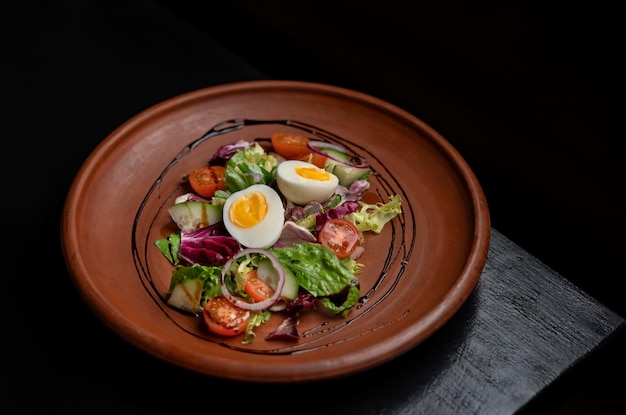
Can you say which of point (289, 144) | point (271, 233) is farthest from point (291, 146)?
point (271, 233)

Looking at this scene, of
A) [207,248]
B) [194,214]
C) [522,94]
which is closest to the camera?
[207,248]

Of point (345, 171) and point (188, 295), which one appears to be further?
point (345, 171)

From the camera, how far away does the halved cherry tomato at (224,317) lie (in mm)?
2150

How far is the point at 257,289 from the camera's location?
2.28m

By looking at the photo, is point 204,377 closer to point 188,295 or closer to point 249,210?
point 188,295

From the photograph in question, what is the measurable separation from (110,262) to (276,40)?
6.96 ft

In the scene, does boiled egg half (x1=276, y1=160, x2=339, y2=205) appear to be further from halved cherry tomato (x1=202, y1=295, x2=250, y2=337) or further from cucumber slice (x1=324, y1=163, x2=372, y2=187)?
halved cherry tomato (x1=202, y1=295, x2=250, y2=337)

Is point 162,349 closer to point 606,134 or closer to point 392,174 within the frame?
point 392,174

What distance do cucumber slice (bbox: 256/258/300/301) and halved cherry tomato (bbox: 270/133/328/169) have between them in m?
0.61

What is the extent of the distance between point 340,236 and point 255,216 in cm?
31

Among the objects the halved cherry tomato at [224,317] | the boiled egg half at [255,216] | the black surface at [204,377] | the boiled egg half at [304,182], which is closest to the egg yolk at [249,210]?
the boiled egg half at [255,216]

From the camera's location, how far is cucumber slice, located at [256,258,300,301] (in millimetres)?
2262

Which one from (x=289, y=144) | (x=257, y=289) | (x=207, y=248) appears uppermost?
(x=289, y=144)

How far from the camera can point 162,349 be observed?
1962 mm
